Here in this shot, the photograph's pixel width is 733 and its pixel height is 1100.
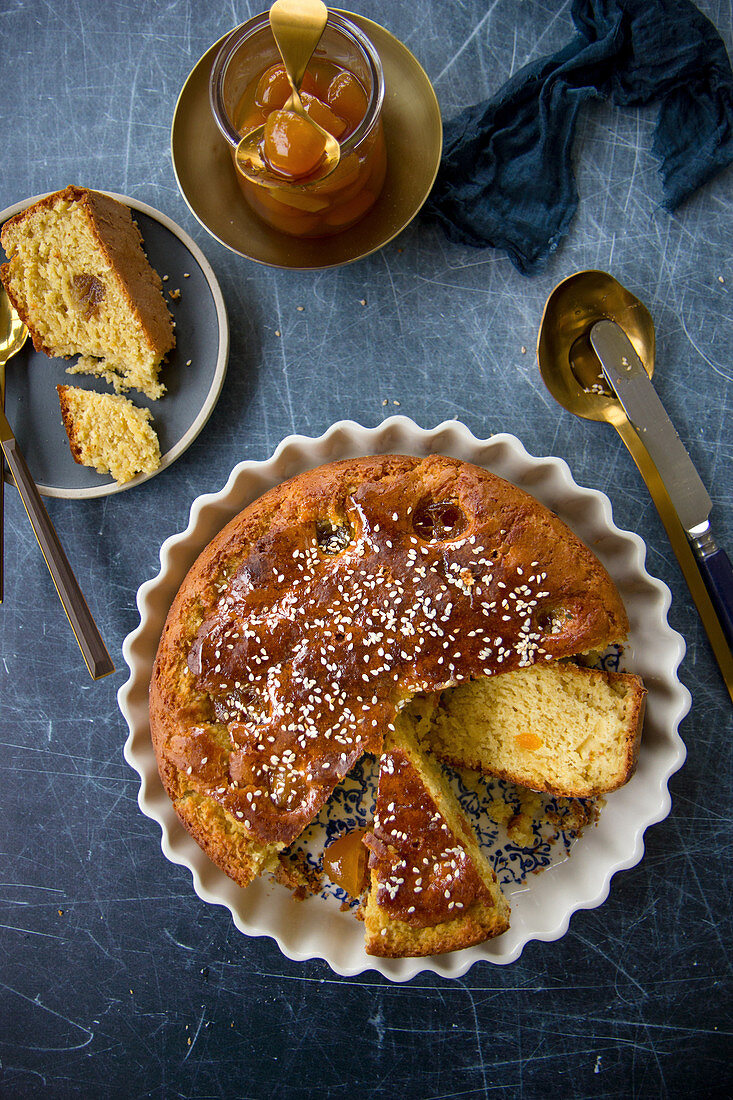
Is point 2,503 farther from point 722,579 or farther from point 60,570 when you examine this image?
point 722,579

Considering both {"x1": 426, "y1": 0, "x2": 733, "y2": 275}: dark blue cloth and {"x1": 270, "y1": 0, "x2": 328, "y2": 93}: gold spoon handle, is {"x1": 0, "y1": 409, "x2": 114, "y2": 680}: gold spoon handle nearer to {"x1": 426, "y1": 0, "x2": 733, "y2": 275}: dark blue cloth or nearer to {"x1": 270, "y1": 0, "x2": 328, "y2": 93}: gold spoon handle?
{"x1": 270, "y1": 0, "x2": 328, "y2": 93}: gold spoon handle

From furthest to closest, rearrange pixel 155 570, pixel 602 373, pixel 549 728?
pixel 155 570, pixel 602 373, pixel 549 728

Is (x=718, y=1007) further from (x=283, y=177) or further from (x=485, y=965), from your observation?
(x=283, y=177)

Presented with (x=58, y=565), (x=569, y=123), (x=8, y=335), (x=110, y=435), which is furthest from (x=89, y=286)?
(x=569, y=123)

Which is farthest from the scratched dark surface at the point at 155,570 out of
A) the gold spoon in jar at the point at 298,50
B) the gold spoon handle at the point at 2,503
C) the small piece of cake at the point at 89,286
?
the gold spoon in jar at the point at 298,50

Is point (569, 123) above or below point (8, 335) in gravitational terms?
above

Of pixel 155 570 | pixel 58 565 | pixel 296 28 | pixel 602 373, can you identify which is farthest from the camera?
pixel 155 570

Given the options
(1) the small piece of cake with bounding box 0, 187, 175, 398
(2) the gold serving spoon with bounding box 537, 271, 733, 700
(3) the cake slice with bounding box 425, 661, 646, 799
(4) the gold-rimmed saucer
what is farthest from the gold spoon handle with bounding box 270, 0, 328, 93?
(3) the cake slice with bounding box 425, 661, 646, 799
